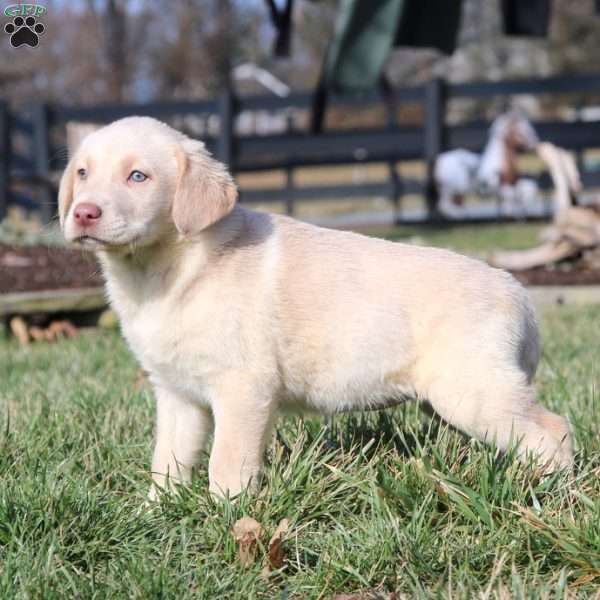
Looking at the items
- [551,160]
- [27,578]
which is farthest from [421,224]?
[27,578]

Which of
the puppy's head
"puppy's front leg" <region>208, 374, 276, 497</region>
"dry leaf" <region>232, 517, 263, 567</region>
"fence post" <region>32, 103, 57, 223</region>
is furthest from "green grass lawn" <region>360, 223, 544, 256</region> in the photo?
"dry leaf" <region>232, 517, 263, 567</region>

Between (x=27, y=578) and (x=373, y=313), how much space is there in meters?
1.27

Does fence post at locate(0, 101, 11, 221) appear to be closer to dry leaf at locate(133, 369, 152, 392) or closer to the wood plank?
the wood plank

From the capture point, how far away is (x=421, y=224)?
15.3 metres

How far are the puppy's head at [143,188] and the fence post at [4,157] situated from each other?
10.2 metres

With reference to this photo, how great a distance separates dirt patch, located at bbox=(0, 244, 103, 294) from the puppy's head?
432 cm

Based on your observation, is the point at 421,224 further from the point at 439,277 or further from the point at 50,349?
the point at 439,277

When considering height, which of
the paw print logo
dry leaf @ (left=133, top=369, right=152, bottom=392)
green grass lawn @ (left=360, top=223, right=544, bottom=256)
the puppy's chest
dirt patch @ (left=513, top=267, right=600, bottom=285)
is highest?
the paw print logo

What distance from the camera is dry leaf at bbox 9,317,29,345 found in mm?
6415

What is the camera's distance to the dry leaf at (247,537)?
2.39 metres

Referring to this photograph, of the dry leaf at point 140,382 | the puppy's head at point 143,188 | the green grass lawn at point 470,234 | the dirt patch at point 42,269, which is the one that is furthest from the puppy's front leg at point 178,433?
the green grass lawn at point 470,234

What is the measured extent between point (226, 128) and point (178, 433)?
11755 millimetres

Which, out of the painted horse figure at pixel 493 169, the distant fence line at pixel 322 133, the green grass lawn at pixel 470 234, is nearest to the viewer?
the green grass lawn at pixel 470 234

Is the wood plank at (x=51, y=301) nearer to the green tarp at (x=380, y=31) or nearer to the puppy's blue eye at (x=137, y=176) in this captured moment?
the green tarp at (x=380, y=31)
